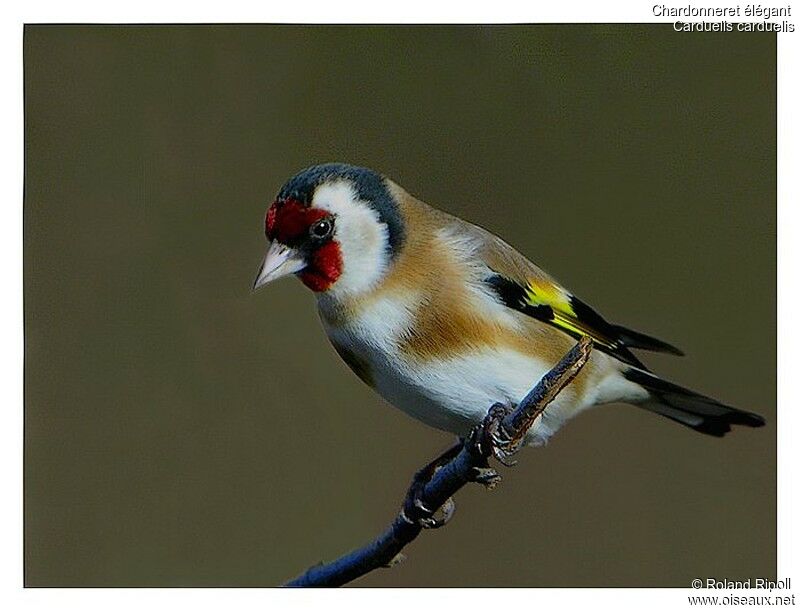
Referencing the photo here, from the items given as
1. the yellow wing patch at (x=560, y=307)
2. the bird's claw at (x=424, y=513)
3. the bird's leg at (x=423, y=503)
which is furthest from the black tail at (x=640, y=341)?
the bird's claw at (x=424, y=513)

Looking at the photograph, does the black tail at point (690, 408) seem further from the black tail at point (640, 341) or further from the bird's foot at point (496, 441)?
the bird's foot at point (496, 441)

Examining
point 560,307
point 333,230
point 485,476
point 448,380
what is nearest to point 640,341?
point 560,307

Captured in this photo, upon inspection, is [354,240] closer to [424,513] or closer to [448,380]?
[448,380]

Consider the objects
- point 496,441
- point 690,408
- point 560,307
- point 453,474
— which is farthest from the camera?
point 690,408

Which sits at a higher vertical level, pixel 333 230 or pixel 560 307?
pixel 333 230

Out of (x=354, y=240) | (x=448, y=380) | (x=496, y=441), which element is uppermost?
(x=354, y=240)
